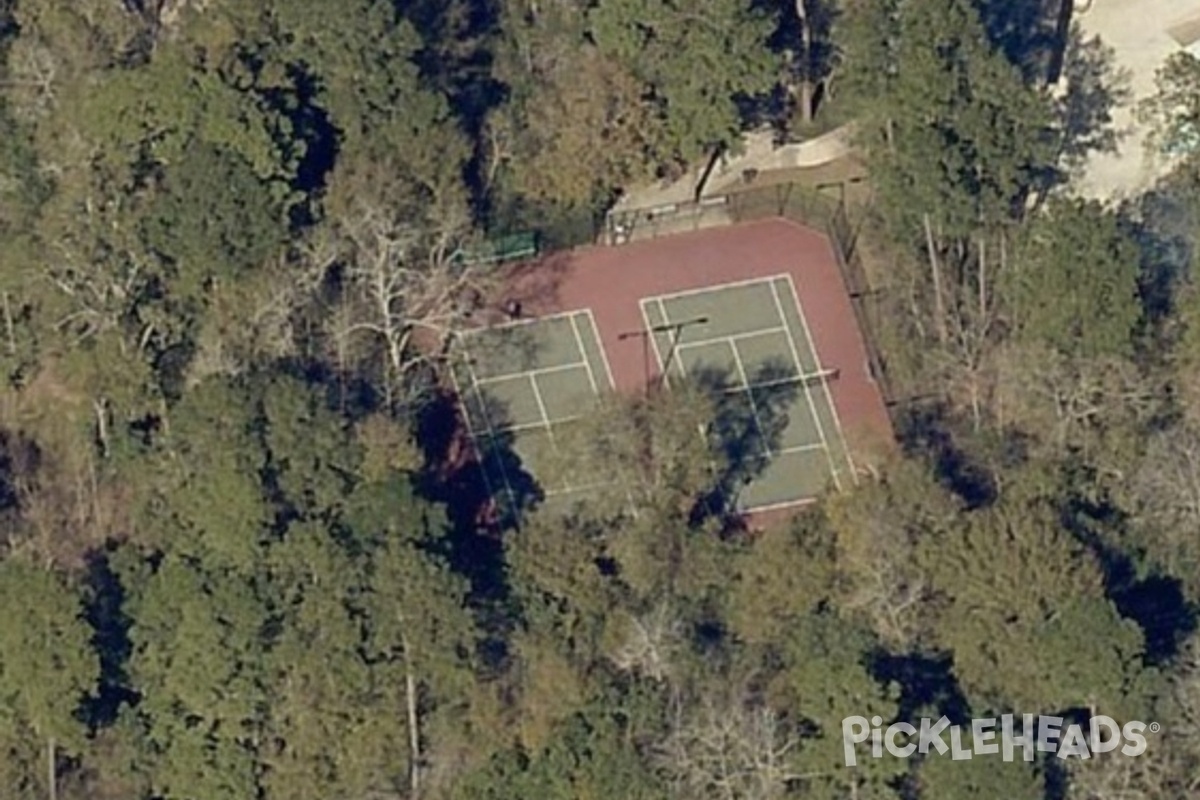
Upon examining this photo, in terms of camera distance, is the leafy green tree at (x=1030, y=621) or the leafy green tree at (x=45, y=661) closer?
the leafy green tree at (x=1030, y=621)

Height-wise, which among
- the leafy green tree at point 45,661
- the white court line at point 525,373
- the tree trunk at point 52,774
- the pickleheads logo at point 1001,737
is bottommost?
the pickleheads logo at point 1001,737

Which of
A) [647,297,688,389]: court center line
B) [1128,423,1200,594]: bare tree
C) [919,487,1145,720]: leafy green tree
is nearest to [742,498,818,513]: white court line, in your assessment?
[647,297,688,389]: court center line

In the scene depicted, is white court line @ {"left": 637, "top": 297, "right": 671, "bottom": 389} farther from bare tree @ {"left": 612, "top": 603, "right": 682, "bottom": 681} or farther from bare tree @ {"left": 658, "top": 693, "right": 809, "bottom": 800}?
bare tree @ {"left": 658, "top": 693, "right": 809, "bottom": 800}

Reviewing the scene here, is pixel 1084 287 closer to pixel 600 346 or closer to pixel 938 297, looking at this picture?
pixel 938 297

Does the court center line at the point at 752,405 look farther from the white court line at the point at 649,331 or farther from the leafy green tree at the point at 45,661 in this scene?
the leafy green tree at the point at 45,661

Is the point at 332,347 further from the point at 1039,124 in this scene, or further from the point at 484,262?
the point at 1039,124

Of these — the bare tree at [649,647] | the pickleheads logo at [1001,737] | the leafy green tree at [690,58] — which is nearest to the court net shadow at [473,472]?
the bare tree at [649,647]
